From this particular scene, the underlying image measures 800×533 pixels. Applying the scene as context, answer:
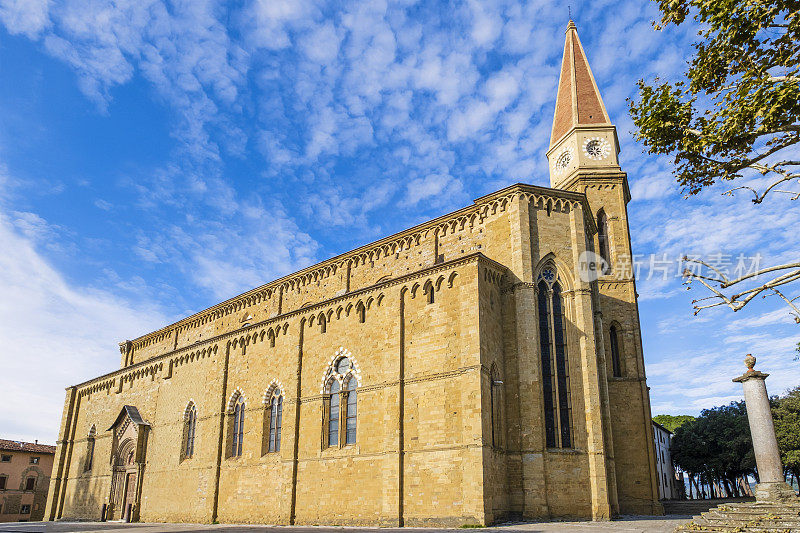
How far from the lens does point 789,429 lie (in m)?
35.9

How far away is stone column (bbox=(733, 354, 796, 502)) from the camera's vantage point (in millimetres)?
13688

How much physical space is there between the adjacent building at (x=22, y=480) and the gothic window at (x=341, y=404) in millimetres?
41037

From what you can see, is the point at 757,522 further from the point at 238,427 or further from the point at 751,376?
the point at 238,427

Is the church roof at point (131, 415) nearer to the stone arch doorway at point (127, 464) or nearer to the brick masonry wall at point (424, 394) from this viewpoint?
the stone arch doorway at point (127, 464)

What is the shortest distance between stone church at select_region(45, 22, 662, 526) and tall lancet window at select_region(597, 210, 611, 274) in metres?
0.07

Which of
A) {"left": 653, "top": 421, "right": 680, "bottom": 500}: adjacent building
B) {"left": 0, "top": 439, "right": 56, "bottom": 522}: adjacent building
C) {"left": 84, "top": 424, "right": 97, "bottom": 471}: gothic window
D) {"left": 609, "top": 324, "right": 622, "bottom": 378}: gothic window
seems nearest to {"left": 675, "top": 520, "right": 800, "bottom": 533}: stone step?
{"left": 609, "top": 324, "right": 622, "bottom": 378}: gothic window

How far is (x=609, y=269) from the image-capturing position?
2748 cm

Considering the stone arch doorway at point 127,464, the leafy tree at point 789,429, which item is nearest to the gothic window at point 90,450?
the stone arch doorway at point 127,464

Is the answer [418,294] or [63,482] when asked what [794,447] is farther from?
[63,482]

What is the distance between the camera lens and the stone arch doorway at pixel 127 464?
3228 cm

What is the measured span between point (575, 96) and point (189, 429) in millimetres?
28257

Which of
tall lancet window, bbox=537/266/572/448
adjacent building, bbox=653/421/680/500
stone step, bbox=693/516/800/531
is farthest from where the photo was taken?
adjacent building, bbox=653/421/680/500

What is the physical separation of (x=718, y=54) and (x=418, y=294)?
14021 mm

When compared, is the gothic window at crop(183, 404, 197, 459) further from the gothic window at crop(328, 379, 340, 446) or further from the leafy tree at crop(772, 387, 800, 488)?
the leafy tree at crop(772, 387, 800, 488)
